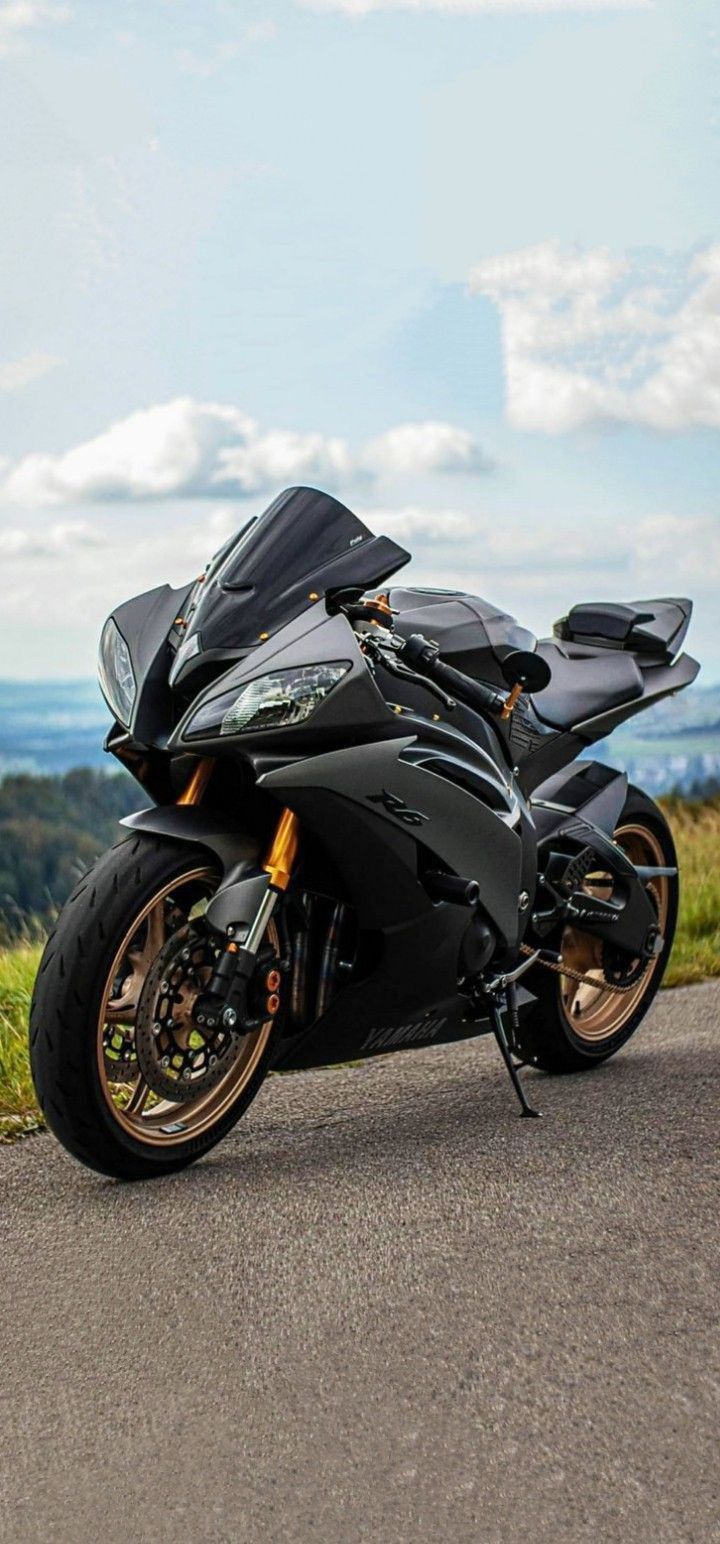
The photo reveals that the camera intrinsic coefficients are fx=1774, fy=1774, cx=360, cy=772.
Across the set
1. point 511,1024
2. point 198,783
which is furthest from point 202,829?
point 511,1024

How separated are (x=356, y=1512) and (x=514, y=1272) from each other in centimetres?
96

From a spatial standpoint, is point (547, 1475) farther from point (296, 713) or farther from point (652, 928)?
point (652, 928)

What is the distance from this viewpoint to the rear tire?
5.31m

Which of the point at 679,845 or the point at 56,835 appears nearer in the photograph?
the point at 679,845

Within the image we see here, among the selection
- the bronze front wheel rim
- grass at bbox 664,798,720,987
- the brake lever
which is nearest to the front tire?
the bronze front wheel rim

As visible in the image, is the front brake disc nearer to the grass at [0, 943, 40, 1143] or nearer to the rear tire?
the grass at [0, 943, 40, 1143]

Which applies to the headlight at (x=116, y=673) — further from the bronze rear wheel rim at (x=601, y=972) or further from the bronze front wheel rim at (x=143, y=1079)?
the bronze rear wheel rim at (x=601, y=972)

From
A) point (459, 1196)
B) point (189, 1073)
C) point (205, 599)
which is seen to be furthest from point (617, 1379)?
point (205, 599)

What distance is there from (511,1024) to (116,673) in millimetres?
1466

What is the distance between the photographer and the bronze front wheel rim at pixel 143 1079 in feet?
13.1

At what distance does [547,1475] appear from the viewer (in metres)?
2.76

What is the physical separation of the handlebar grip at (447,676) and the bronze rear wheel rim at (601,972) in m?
1.16

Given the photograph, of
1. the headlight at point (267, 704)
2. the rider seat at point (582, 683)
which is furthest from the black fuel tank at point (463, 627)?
the headlight at point (267, 704)

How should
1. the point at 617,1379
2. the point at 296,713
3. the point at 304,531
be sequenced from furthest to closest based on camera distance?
the point at 304,531 → the point at 296,713 → the point at 617,1379
